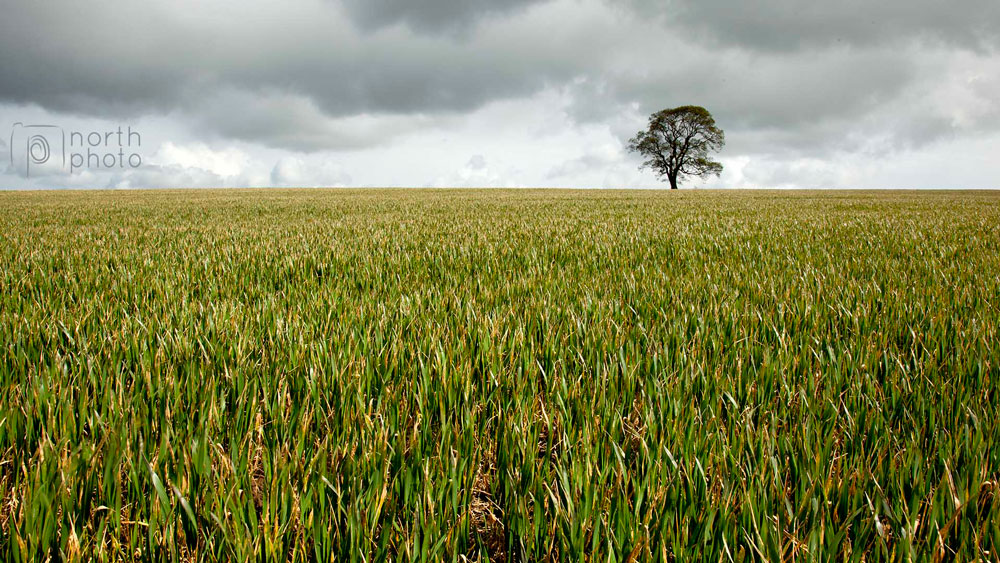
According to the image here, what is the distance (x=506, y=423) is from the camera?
1340 mm

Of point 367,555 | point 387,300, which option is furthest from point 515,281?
point 367,555

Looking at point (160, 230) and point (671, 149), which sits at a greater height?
point (671, 149)

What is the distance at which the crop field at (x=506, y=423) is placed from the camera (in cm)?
96

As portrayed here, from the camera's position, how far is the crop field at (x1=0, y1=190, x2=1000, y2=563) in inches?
37.9

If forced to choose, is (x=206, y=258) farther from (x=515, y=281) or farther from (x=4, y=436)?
(x=4, y=436)

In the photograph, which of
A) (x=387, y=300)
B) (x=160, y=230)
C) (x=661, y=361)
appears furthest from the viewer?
(x=160, y=230)

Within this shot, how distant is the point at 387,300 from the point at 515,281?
3.16 ft

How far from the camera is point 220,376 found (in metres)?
1.78

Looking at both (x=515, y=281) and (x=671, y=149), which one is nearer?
(x=515, y=281)

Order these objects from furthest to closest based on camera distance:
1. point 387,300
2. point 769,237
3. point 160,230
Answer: point 160,230 < point 769,237 < point 387,300

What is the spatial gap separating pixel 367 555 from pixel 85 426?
1.20m

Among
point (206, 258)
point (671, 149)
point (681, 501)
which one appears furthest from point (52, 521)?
point (671, 149)

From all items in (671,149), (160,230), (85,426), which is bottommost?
(85,426)

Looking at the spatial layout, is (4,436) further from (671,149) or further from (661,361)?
(671,149)
